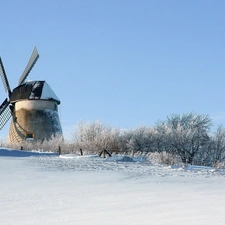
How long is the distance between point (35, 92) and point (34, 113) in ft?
5.19

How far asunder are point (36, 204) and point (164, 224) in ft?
9.20

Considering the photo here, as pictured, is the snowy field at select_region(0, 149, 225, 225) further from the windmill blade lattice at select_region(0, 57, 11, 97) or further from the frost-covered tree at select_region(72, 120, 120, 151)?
the windmill blade lattice at select_region(0, 57, 11, 97)

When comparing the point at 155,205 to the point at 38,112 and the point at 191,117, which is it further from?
the point at 191,117

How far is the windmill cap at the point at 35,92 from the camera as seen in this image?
28.9 metres

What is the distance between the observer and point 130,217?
15.9 feet

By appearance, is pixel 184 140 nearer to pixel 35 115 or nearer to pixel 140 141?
pixel 140 141

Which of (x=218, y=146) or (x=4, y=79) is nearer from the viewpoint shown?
(x=4, y=79)

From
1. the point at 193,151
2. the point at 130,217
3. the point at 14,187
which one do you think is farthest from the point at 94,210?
the point at 193,151

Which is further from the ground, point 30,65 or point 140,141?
point 30,65

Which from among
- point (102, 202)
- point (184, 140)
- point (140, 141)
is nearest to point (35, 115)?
point (140, 141)

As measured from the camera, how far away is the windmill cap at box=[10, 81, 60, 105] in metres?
28.9

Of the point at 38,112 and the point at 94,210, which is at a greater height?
the point at 38,112

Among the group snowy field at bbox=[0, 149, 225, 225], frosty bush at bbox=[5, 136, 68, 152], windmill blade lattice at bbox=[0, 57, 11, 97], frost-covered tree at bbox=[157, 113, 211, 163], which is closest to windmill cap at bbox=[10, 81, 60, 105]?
windmill blade lattice at bbox=[0, 57, 11, 97]

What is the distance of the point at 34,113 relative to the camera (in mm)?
28812
